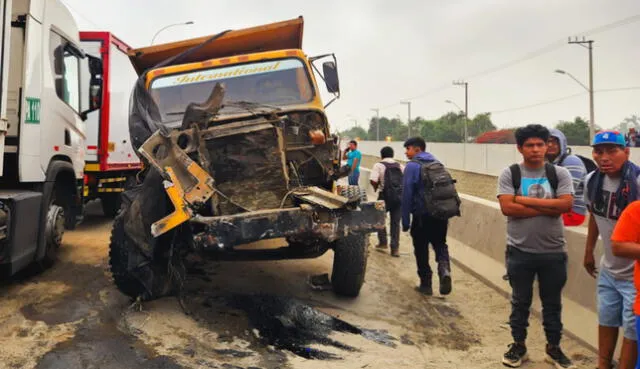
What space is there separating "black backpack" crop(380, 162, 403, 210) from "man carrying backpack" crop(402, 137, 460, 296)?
188cm

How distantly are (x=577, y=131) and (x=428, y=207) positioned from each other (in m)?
53.6

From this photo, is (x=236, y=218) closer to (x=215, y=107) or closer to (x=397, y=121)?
(x=215, y=107)

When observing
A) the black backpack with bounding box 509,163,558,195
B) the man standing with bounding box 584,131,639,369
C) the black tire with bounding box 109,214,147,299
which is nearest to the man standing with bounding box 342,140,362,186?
the black tire with bounding box 109,214,147,299

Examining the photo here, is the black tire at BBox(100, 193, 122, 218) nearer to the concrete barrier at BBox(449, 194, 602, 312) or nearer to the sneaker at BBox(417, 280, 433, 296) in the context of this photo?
the concrete barrier at BBox(449, 194, 602, 312)

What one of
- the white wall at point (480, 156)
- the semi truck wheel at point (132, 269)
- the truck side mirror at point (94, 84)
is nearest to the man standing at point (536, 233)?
the semi truck wheel at point (132, 269)

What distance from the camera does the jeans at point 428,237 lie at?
19.3 ft

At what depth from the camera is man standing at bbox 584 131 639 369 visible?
11.2ft

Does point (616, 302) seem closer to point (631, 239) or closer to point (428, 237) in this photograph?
point (631, 239)

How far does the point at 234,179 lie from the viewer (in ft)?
17.1

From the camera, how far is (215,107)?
196 inches

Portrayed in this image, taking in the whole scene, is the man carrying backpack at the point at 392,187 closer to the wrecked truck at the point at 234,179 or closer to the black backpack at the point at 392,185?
the black backpack at the point at 392,185

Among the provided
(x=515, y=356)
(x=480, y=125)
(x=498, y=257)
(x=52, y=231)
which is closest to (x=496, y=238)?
(x=498, y=257)

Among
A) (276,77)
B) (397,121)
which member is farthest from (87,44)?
(397,121)

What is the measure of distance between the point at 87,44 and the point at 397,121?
303 ft
